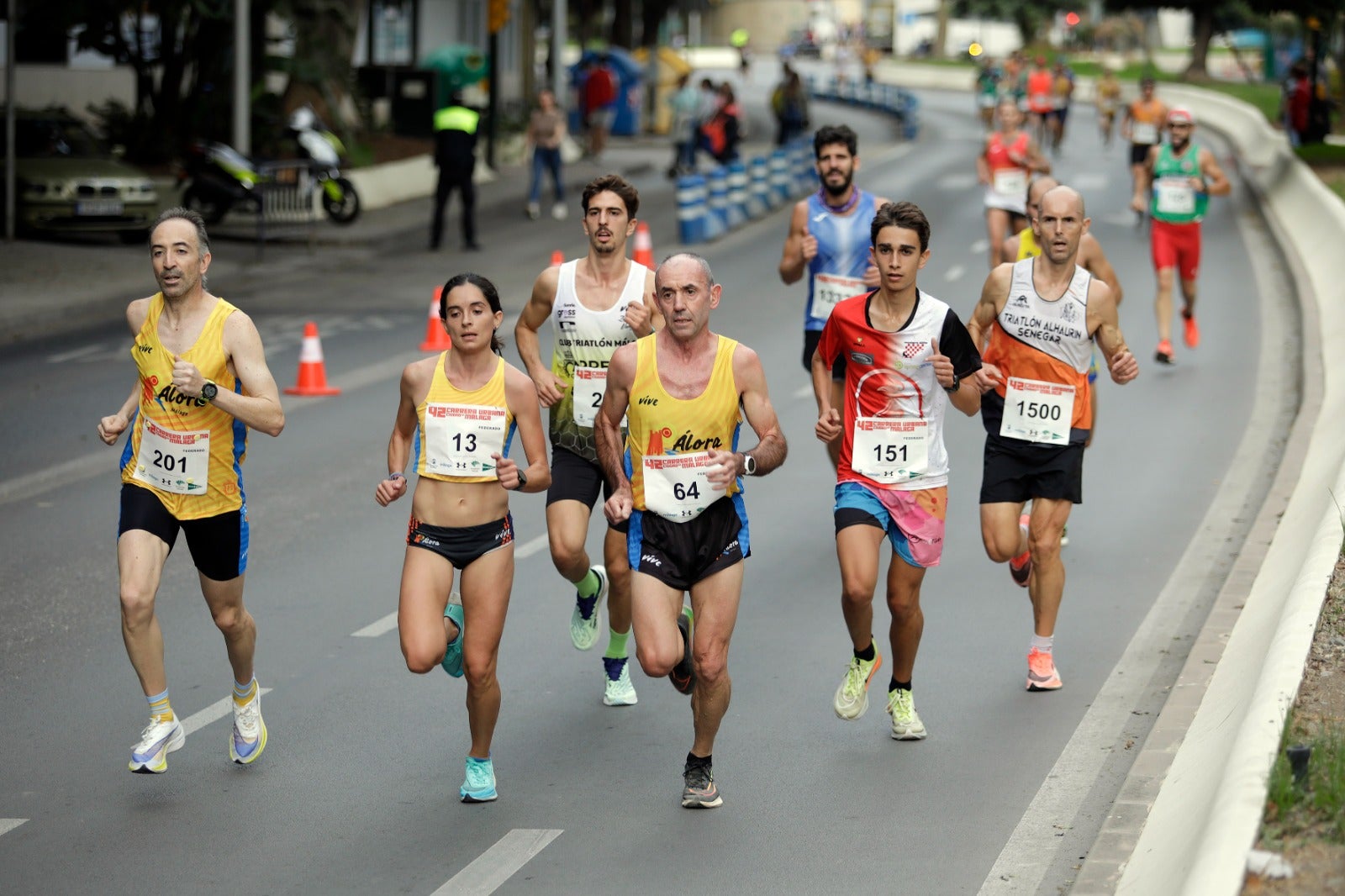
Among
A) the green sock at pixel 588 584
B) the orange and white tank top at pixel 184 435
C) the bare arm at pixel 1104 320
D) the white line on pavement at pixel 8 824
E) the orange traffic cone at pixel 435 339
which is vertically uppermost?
the bare arm at pixel 1104 320

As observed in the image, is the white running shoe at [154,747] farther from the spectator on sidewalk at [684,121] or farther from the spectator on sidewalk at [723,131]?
the spectator on sidewalk at [723,131]

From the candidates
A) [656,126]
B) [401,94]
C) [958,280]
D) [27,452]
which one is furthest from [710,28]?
[27,452]

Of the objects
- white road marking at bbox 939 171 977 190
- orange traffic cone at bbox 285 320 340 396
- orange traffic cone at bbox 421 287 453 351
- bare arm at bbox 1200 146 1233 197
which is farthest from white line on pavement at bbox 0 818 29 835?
white road marking at bbox 939 171 977 190

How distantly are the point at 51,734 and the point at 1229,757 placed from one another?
448 centimetres

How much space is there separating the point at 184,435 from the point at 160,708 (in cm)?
99

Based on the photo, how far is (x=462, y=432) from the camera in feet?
Answer: 22.2

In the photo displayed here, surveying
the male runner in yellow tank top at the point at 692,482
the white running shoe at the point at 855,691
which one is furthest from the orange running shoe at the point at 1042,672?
the male runner in yellow tank top at the point at 692,482

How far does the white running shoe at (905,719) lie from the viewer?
7.54 metres

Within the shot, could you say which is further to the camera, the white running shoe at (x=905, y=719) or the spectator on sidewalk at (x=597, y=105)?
the spectator on sidewalk at (x=597, y=105)

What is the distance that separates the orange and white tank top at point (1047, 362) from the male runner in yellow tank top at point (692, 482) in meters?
1.95

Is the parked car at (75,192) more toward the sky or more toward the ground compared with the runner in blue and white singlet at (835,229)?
more toward the ground

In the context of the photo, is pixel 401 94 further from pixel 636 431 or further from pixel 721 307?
pixel 636 431

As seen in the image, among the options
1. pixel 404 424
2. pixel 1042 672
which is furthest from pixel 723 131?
pixel 404 424

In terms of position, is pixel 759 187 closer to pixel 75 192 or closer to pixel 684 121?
pixel 684 121
